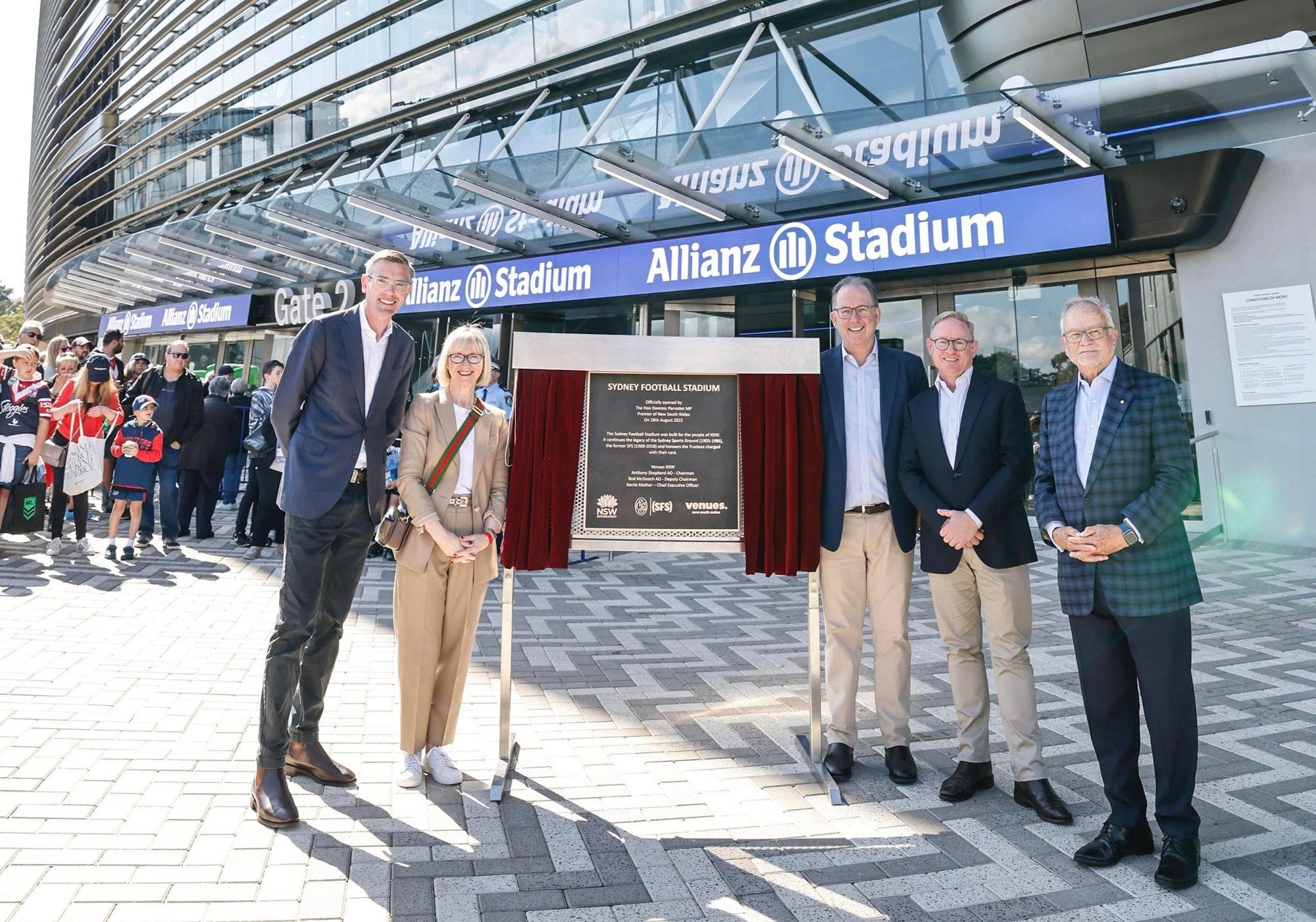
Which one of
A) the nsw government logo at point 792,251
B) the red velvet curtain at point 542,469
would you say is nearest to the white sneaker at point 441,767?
the red velvet curtain at point 542,469

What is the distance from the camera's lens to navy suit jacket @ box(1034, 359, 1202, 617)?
277 centimetres

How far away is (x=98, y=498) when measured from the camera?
44.3ft

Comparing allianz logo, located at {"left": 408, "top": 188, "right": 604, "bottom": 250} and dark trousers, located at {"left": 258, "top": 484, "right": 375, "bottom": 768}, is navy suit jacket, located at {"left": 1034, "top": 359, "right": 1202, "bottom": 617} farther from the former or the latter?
allianz logo, located at {"left": 408, "top": 188, "right": 604, "bottom": 250}

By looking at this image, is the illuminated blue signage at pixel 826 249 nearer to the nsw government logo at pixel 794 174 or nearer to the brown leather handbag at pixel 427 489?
the nsw government logo at pixel 794 174

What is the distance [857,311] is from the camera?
12.0 feet

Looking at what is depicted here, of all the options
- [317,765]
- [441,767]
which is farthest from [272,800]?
[441,767]

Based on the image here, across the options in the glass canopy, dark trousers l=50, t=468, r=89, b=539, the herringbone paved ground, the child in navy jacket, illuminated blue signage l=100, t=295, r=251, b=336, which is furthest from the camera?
illuminated blue signage l=100, t=295, r=251, b=336

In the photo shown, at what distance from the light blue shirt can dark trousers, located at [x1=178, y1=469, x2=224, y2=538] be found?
9.19 metres

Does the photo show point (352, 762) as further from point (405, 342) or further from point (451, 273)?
point (451, 273)

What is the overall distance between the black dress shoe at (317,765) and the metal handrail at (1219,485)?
9.69m

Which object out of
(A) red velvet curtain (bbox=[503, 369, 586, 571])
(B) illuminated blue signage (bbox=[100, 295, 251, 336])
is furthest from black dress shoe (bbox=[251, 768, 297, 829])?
(B) illuminated blue signage (bbox=[100, 295, 251, 336])

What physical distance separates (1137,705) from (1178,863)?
20.3 inches

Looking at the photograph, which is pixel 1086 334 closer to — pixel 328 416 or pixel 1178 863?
pixel 1178 863

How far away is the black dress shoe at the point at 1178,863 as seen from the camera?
260 centimetres
